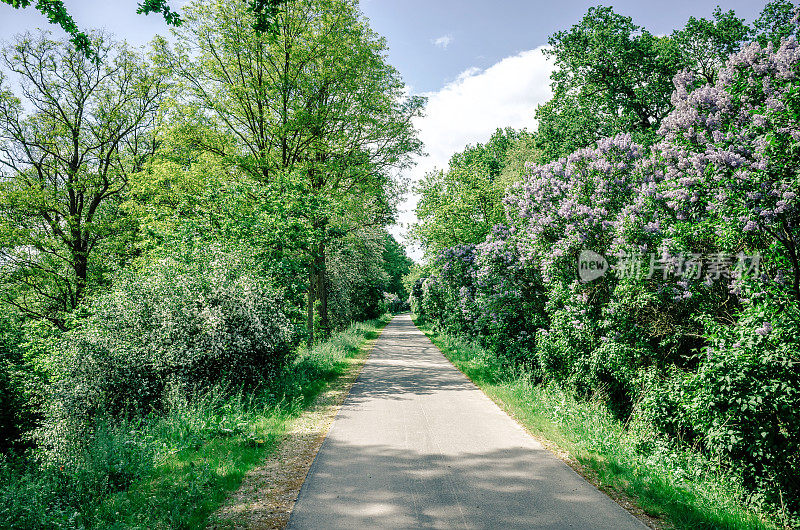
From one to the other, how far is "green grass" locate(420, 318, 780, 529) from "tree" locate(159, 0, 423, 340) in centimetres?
925

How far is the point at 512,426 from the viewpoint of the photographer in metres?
8.30

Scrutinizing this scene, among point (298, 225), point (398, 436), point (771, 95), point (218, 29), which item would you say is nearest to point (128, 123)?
point (218, 29)

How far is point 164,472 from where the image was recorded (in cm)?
583

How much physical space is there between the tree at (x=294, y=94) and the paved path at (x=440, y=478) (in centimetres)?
814

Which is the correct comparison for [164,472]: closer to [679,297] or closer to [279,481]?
[279,481]

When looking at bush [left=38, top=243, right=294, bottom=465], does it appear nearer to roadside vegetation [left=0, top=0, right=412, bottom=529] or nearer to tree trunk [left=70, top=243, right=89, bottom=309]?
roadside vegetation [left=0, top=0, right=412, bottom=529]

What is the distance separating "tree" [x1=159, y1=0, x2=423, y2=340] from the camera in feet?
55.1

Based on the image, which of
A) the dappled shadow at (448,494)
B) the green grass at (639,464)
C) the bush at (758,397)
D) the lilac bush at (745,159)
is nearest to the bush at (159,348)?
the dappled shadow at (448,494)

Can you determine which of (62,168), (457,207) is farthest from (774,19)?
(62,168)

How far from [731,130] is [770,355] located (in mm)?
3280

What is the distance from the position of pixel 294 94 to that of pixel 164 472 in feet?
51.4

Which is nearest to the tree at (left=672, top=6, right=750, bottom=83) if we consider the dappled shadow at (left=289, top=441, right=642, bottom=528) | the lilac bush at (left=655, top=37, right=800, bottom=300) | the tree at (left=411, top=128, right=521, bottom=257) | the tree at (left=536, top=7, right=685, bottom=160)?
the tree at (left=536, top=7, right=685, bottom=160)

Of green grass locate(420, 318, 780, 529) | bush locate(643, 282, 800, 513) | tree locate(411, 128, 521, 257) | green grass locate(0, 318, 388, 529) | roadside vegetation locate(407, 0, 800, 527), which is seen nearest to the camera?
green grass locate(0, 318, 388, 529)

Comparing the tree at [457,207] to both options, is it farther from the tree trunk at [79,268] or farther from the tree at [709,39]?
the tree trunk at [79,268]
